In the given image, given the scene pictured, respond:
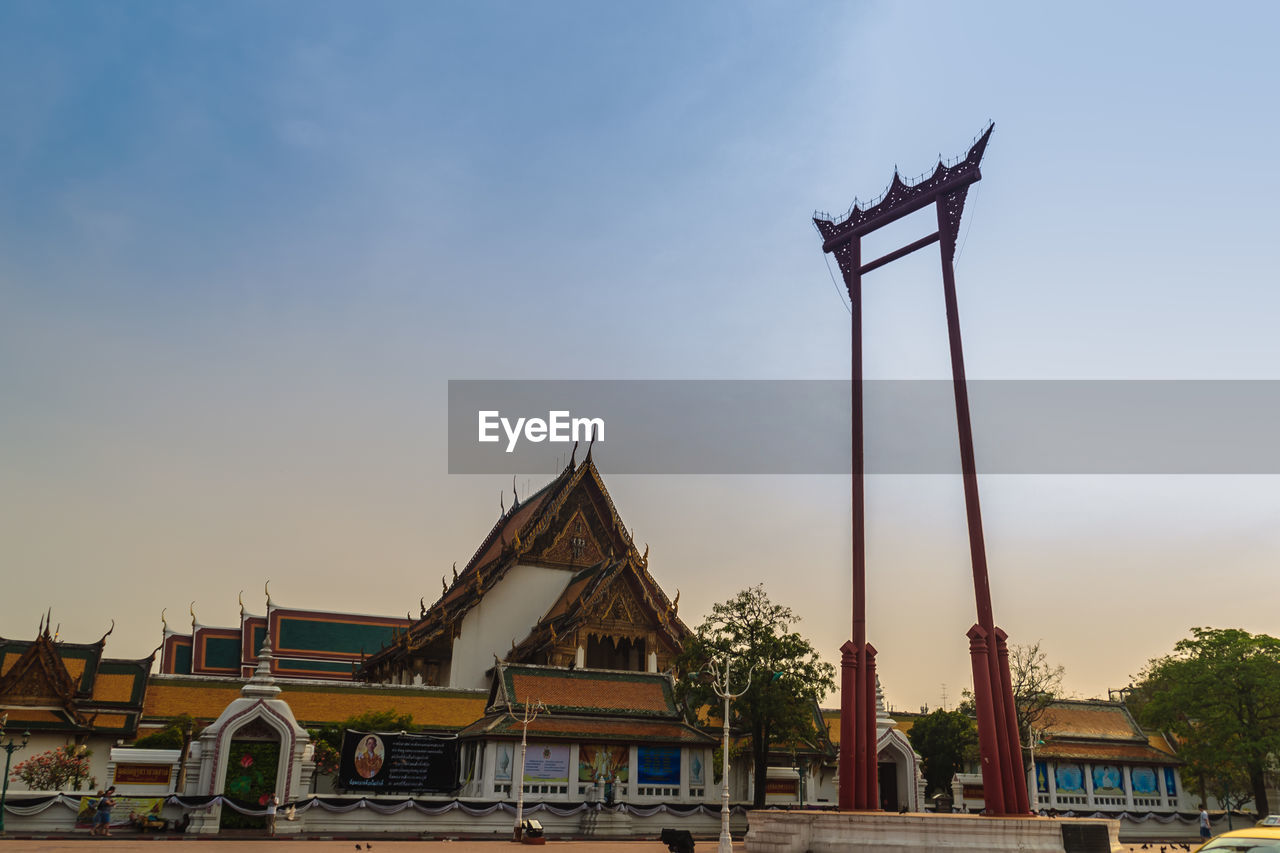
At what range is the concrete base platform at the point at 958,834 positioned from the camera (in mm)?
15273

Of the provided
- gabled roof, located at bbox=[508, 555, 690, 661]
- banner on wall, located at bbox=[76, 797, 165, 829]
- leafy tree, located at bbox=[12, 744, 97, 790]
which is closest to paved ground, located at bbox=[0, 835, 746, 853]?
banner on wall, located at bbox=[76, 797, 165, 829]

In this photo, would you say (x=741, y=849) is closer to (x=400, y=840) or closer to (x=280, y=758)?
(x=400, y=840)

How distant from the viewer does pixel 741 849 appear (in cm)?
2086

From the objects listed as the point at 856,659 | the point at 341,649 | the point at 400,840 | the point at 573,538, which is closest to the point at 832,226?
the point at 856,659

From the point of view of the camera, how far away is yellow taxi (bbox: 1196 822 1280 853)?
862 centimetres

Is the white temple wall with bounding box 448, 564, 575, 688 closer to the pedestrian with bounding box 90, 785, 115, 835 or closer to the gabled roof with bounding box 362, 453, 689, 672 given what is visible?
the gabled roof with bounding box 362, 453, 689, 672

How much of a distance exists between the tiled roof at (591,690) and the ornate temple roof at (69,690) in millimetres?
13853

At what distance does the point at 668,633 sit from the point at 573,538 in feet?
22.3

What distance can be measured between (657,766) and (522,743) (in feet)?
14.0

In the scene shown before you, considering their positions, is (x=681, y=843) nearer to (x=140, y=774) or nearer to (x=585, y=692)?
(x=585, y=692)

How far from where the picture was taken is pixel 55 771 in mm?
26969

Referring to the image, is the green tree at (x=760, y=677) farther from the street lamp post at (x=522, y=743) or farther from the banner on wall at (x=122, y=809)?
the banner on wall at (x=122, y=809)

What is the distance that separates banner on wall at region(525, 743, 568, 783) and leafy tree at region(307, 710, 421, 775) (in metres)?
6.77

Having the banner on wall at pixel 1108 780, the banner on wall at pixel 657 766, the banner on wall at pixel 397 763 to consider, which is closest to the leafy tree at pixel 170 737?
the banner on wall at pixel 397 763
